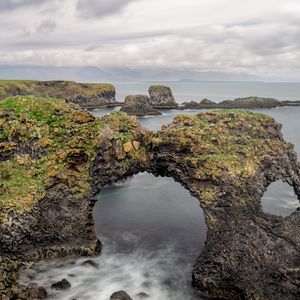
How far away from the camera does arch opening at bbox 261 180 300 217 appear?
47625 mm

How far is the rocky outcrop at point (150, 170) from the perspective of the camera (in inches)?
1180

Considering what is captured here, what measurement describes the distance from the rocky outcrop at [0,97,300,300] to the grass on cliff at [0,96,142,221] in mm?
94

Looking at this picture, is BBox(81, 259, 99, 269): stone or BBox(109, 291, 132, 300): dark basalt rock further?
BBox(81, 259, 99, 269): stone

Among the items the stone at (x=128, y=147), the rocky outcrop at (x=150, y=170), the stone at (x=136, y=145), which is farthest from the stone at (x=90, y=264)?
the stone at (x=136, y=145)

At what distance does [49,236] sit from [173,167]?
13.0 meters

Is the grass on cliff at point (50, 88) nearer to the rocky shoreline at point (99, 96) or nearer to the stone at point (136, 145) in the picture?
the rocky shoreline at point (99, 96)

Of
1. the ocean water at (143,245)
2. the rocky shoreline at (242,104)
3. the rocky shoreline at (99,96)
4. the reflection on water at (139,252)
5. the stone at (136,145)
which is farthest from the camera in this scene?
the rocky shoreline at (242,104)

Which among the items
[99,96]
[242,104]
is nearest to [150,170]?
[242,104]

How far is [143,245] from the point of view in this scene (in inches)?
1508

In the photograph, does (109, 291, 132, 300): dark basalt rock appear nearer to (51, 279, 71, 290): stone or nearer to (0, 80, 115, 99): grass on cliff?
(51, 279, 71, 290): stone

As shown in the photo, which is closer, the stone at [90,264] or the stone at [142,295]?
the stone at [142,295]

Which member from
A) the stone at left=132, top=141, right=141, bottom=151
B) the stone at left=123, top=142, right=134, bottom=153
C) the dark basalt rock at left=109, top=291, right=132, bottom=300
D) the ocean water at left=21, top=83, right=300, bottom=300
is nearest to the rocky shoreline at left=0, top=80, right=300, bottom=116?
the ocean water at left=21, top=83, right=300, bottom=300

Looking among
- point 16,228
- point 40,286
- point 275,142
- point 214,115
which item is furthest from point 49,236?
point 275,142

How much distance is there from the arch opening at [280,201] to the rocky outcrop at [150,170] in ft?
31.1
